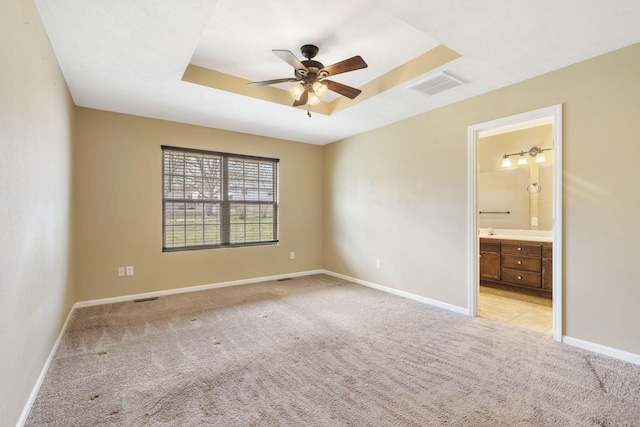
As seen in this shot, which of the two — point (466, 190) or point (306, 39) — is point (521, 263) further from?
point (306, 39)

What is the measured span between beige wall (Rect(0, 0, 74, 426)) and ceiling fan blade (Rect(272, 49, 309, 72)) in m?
1.50

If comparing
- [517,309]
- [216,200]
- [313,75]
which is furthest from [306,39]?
[517,309]

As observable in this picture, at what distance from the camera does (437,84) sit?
10.1 ft

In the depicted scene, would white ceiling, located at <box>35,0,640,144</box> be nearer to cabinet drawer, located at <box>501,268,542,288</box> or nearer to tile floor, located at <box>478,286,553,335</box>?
tile floor, located at <box>478,286,553,335</box>

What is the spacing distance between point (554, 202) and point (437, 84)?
5.27 feet

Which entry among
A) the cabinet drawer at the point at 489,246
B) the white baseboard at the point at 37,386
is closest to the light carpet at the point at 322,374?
the white baseboard at the point at 37,386

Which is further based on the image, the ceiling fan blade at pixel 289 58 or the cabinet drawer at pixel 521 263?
the cabinet drawer at pixel 521 263

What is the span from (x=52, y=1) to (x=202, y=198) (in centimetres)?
295

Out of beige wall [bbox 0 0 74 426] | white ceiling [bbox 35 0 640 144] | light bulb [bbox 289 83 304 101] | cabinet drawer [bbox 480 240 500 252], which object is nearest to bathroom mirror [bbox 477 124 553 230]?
cabinet drawer [bbox 480 240 500 252]

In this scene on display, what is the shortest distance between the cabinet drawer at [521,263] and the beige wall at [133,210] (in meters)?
3.84

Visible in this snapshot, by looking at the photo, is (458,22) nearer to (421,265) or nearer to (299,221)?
(421,265)

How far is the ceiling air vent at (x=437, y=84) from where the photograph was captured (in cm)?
294

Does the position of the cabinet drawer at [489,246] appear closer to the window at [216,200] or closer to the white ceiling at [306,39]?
the white ceiling at [306,39]

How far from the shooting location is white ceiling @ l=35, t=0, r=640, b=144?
200 centimetres
